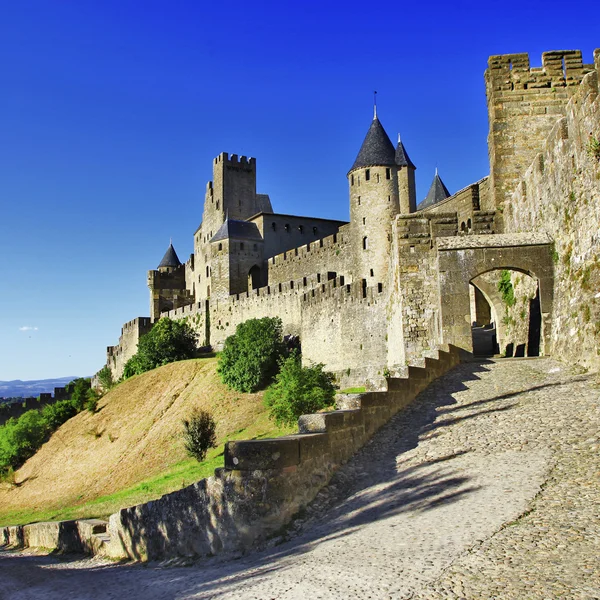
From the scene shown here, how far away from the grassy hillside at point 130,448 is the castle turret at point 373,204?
11352 millimetres

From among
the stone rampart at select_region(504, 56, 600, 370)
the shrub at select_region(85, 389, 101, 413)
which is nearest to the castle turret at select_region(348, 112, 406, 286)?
the shrub at select_region(85, 389, 101, 413)

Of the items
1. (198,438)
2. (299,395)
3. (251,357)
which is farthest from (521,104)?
(251,357)

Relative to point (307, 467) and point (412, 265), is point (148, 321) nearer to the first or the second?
point (412, 265)

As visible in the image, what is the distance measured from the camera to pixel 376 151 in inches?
1766

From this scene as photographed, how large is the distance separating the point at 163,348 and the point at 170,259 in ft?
96.2

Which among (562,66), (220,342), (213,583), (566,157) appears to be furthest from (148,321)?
(213,583)

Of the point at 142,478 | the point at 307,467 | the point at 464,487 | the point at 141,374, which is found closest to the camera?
the point at 464,487

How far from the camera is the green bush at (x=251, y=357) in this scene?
3522cm

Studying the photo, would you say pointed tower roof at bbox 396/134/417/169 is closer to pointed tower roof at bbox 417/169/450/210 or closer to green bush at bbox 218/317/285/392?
pointed tower roof at bbox 417/169/450/210

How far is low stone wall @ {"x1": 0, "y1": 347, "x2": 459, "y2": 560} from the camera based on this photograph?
323 inches

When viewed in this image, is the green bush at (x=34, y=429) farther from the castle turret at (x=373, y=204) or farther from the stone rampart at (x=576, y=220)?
the stone rampart at (x=576, y=220)

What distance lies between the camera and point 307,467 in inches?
340

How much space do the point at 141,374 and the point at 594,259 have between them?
38.7 m

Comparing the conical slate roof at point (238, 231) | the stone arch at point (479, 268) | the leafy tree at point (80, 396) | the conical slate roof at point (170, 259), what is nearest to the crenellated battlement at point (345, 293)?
the stone arch at point (479, 268)
